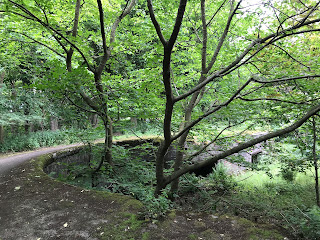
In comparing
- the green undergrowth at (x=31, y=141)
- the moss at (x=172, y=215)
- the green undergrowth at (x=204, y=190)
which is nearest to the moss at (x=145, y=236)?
the moss at (x=172, y=215)

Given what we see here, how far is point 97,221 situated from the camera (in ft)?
8.85

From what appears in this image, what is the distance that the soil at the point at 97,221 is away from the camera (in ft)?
7.94

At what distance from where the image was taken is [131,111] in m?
4.42

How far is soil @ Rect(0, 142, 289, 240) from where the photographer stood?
2.42m

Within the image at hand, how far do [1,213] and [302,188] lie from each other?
7.31m

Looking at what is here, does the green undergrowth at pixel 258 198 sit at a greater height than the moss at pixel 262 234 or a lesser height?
lesser

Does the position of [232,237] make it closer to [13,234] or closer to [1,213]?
[13,234]

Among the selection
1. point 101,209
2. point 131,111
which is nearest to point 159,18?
A: point 131,111

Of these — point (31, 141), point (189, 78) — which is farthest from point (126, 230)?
point (31, 141)

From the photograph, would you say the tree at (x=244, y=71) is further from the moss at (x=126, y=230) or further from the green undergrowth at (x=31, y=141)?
the green undergrowth at (x=31, y=141)

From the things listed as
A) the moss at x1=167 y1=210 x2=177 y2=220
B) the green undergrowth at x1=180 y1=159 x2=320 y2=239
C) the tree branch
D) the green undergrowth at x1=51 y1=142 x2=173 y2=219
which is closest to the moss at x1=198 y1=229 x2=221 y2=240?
the moss at x1=167 y1=210 x2=177 y2=220

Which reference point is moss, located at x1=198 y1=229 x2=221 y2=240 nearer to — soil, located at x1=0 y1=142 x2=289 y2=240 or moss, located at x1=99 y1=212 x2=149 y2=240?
soil, located at x1=0 y1=142 x2=289 y2=240

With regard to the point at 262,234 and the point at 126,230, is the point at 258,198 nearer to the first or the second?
the point at 262,234

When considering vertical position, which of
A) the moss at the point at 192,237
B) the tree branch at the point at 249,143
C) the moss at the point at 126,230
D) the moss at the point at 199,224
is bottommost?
the moss at the point at 126,230
